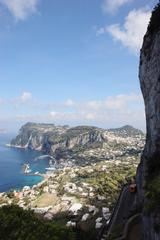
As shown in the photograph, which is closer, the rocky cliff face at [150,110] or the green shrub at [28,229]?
the green shrub at [28,229]

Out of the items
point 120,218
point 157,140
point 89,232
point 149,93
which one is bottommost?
point 89,232

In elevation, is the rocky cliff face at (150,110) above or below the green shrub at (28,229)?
above

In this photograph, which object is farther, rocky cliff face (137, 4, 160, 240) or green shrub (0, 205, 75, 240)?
rocky cliff face (137, 4, 160, 240)

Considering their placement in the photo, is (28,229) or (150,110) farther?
(150,110)

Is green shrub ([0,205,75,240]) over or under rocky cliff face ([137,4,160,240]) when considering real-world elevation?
under

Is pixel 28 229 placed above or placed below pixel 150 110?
below

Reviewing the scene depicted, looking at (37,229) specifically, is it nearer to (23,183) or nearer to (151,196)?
(151,196)

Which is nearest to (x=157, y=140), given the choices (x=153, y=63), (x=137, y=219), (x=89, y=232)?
(x=153, y=63)

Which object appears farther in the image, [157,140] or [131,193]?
[131,193]
